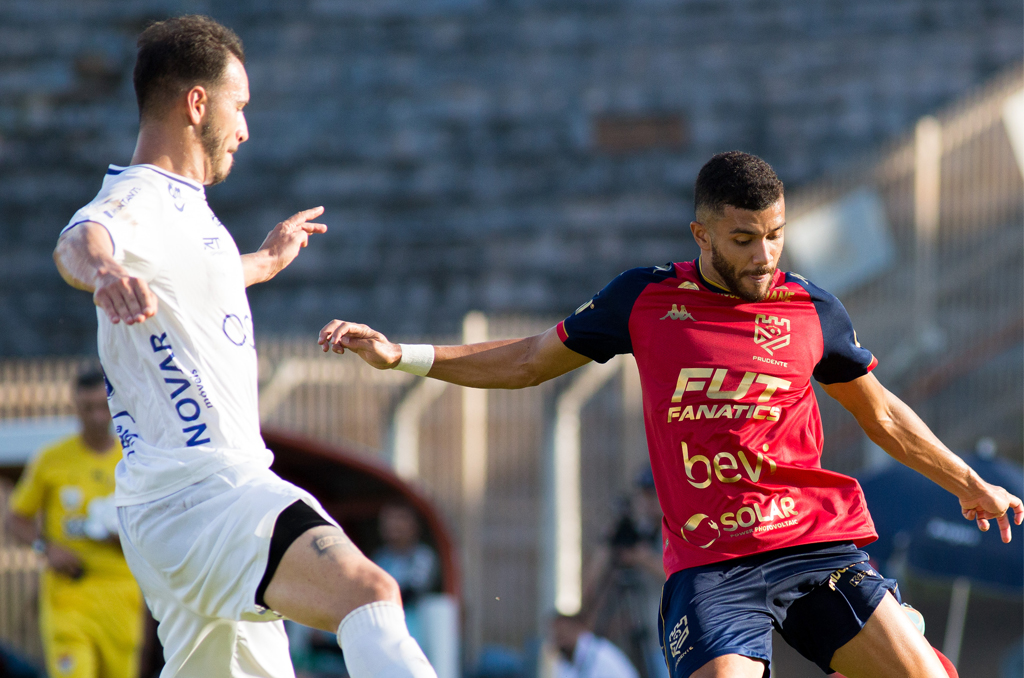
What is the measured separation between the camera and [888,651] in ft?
11.1

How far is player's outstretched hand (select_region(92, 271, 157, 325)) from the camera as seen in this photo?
2.62 metres

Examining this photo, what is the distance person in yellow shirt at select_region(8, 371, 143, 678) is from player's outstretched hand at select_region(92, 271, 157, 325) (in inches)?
164

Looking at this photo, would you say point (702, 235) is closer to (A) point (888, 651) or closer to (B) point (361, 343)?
(B) point (361, 343)

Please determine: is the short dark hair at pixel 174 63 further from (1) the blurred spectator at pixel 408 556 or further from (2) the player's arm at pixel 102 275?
(1) the blurred spectator at pixel 408 556

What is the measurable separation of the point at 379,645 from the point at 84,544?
4.46 metres

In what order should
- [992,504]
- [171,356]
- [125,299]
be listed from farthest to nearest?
[992,504] < [171,356] < [125,299]

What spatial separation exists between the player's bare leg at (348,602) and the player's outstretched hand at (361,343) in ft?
2.24

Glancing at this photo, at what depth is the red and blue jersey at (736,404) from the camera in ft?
11.2

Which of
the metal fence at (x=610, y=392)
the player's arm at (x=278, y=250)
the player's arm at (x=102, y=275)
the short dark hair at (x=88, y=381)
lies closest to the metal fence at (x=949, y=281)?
the metal fence at (x=610, y=392)

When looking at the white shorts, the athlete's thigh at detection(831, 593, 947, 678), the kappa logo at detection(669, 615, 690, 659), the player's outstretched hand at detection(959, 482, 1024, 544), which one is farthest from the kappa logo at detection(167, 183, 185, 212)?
the player's outstretched hand at detection(959, 482, 1024, 544)

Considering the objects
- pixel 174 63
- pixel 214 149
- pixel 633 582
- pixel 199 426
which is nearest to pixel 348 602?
pixel 199 426

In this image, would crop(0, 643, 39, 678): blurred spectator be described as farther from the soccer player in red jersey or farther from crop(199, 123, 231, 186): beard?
crop(199, 123, 231, 186): beard

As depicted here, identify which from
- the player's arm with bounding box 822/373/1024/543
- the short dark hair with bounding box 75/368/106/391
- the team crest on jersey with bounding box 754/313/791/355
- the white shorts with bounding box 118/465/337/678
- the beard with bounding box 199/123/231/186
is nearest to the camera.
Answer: the white shorts with bounding box 118/465/337/678

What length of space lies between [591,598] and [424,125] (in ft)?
25.5
